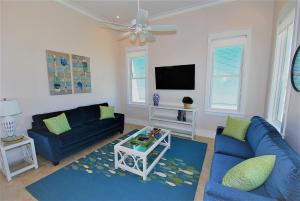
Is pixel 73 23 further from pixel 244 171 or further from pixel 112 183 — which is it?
pixel 244 171

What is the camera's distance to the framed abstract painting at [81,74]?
11.7ft

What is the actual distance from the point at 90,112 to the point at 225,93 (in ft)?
11.1

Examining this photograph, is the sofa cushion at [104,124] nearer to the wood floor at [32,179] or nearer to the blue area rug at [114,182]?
the wood floor at [32,179]

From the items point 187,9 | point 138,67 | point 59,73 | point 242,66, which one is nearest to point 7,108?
point 59,73

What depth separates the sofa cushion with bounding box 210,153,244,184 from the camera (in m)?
1.54

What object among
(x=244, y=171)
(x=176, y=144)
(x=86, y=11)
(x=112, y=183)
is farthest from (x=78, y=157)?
→ (x=86, y=11)

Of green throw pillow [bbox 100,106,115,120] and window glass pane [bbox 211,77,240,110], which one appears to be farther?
green throw pillow [bbox 100,106,115,120]

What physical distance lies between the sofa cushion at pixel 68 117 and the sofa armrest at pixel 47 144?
222 millimetres

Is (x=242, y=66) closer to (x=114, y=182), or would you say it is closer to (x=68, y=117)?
(x=114, y=182)

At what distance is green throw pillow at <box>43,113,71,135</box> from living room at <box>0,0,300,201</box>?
19 mm

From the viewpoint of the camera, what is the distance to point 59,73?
3.24 m

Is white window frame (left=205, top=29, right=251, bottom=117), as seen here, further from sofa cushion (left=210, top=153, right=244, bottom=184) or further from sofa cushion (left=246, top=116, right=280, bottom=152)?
sofa cushion (left=210, top=153, right=244, bottom=184)

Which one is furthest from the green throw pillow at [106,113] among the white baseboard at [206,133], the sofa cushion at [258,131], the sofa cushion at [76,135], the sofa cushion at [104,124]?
the sofa cushion at [258,131]

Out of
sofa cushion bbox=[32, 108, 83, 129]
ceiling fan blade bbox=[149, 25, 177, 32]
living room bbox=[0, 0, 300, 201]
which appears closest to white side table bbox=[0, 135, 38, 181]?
living room bbox=[0, 0, 300, 201]
